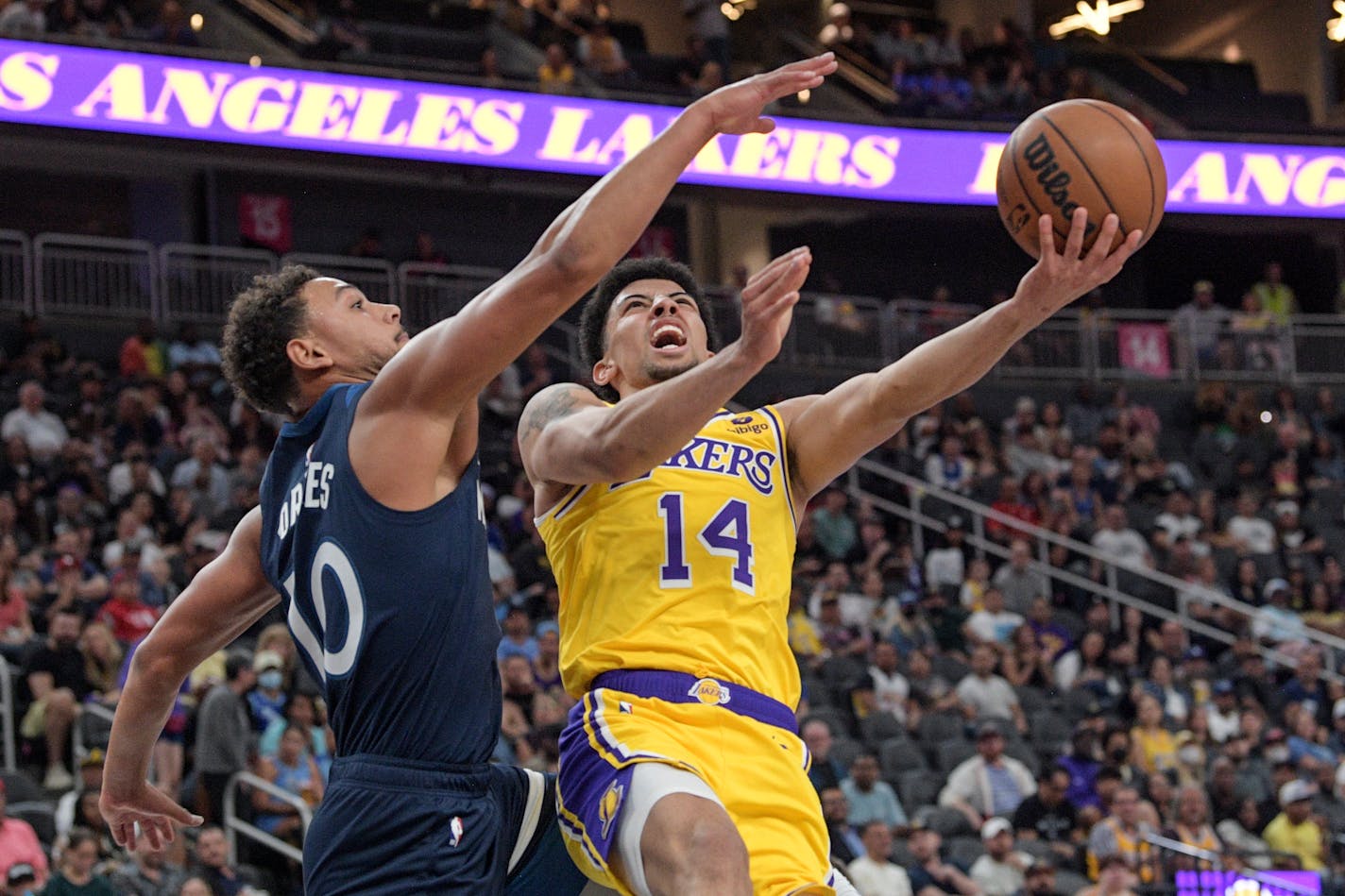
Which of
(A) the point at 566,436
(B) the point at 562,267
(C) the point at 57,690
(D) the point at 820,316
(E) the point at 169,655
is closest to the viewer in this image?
(B) the point at 562,267

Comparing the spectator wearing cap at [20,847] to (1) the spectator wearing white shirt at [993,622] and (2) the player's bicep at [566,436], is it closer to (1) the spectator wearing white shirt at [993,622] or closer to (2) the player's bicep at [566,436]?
(2) the player's bicep at [566,436]

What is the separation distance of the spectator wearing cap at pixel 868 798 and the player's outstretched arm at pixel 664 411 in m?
8.11

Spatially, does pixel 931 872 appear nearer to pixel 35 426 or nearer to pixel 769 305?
pixel 35 426

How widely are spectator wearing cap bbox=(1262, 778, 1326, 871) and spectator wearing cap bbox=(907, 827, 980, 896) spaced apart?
3046mm

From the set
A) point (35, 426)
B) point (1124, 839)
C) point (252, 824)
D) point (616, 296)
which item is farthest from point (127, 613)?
point (616, 296)

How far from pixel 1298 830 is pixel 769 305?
35.6 feet

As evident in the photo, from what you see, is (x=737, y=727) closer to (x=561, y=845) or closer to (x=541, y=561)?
(x=561, y=845)

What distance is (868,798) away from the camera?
12133 mm

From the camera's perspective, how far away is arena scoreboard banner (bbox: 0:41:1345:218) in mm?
17234

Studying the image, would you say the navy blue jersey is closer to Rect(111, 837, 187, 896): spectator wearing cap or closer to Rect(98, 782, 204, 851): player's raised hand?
Rect(98, 782, 204, 851): player's raised hand

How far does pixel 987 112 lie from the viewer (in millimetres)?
21953

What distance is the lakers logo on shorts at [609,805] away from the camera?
158 inches

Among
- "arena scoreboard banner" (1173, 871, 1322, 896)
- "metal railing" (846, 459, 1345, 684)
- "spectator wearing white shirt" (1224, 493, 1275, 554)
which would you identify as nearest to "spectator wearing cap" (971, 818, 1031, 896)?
"arena scoreboard banner" (1173, 871, 1322, 896)

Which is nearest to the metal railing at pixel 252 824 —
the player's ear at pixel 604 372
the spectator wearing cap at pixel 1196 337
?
the player's ear at pixel 604 372
